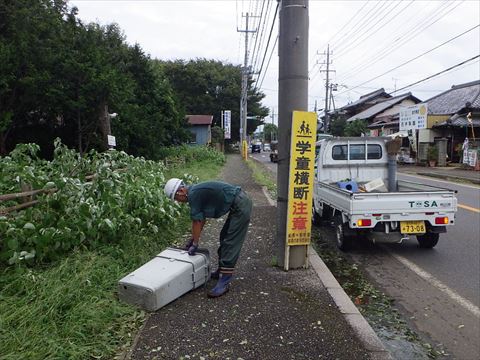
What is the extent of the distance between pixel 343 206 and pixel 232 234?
2823 mm

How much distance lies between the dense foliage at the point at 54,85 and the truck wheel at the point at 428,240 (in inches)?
396

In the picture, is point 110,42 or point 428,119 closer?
point 110,42

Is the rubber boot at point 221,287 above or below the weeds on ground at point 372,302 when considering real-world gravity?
above

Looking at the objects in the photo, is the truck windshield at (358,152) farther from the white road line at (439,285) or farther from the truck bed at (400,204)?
the white road line at (439,285)

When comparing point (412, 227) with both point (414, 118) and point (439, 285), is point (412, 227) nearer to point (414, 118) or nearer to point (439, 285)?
point (439, 285)

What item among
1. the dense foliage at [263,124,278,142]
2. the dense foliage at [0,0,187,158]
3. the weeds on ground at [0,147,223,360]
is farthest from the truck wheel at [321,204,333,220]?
the dense foliage at [263,124,278,142]

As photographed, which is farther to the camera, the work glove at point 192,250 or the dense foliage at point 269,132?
the dense foliage at point 269,132

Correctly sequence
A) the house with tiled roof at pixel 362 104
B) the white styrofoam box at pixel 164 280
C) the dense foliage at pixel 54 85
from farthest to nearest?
the house with tiled roof at pixel 362 104 → the dense foliage at pixel 54 85 → the white styrofoam box at pixel 164 280

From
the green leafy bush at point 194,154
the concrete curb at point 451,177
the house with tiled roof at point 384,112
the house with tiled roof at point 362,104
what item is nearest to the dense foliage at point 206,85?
the house with tiled roof at point 362,104

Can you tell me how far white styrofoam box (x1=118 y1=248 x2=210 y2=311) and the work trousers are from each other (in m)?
0.27

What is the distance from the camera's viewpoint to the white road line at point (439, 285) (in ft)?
16.0

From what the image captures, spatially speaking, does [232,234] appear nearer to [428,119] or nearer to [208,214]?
[208,214]

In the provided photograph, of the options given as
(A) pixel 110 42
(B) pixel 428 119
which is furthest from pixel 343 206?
(B) pixel 428 119

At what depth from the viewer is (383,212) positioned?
634 cm
